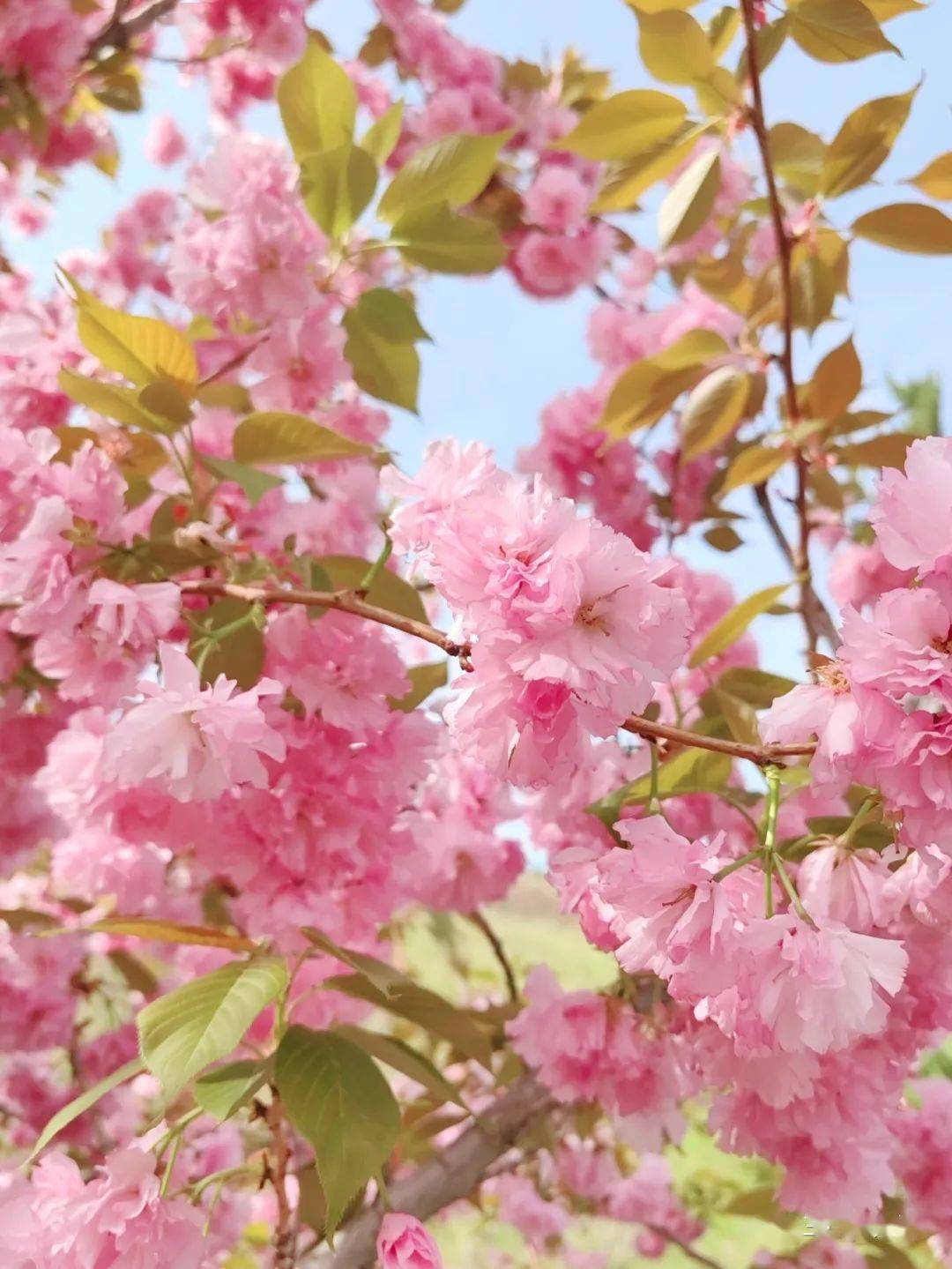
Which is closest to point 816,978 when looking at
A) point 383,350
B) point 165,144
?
point 383,350

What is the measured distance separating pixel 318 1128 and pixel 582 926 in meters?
0.22

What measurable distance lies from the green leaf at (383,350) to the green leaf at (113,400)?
30 cm

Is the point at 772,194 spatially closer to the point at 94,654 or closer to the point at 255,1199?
the point at 94,654

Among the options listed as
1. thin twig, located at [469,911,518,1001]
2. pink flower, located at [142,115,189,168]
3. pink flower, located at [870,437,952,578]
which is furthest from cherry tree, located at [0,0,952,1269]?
pink flower, located at [142,115,189,168]

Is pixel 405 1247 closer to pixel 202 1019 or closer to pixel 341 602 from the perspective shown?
pixel 202 1019

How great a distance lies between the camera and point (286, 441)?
2.82 ft

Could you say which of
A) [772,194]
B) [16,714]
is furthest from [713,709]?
[16,714]

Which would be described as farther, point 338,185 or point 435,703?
point 338,185

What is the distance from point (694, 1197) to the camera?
2.44 metres

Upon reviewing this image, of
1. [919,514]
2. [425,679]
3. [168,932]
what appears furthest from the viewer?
[425,679]

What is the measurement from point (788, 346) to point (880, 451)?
0.18 meters

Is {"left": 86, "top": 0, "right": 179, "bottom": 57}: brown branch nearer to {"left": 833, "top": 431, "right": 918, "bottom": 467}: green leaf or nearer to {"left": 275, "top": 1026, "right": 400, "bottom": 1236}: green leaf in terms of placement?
{"left": 833, "top": 431, "right": 918, "bottom": 467}: green leaf

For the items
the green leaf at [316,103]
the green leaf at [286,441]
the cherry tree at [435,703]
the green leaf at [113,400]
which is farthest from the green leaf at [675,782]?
the green leaf at [316,103]

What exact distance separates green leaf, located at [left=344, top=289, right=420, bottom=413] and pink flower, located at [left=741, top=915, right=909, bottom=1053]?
2.40ft
